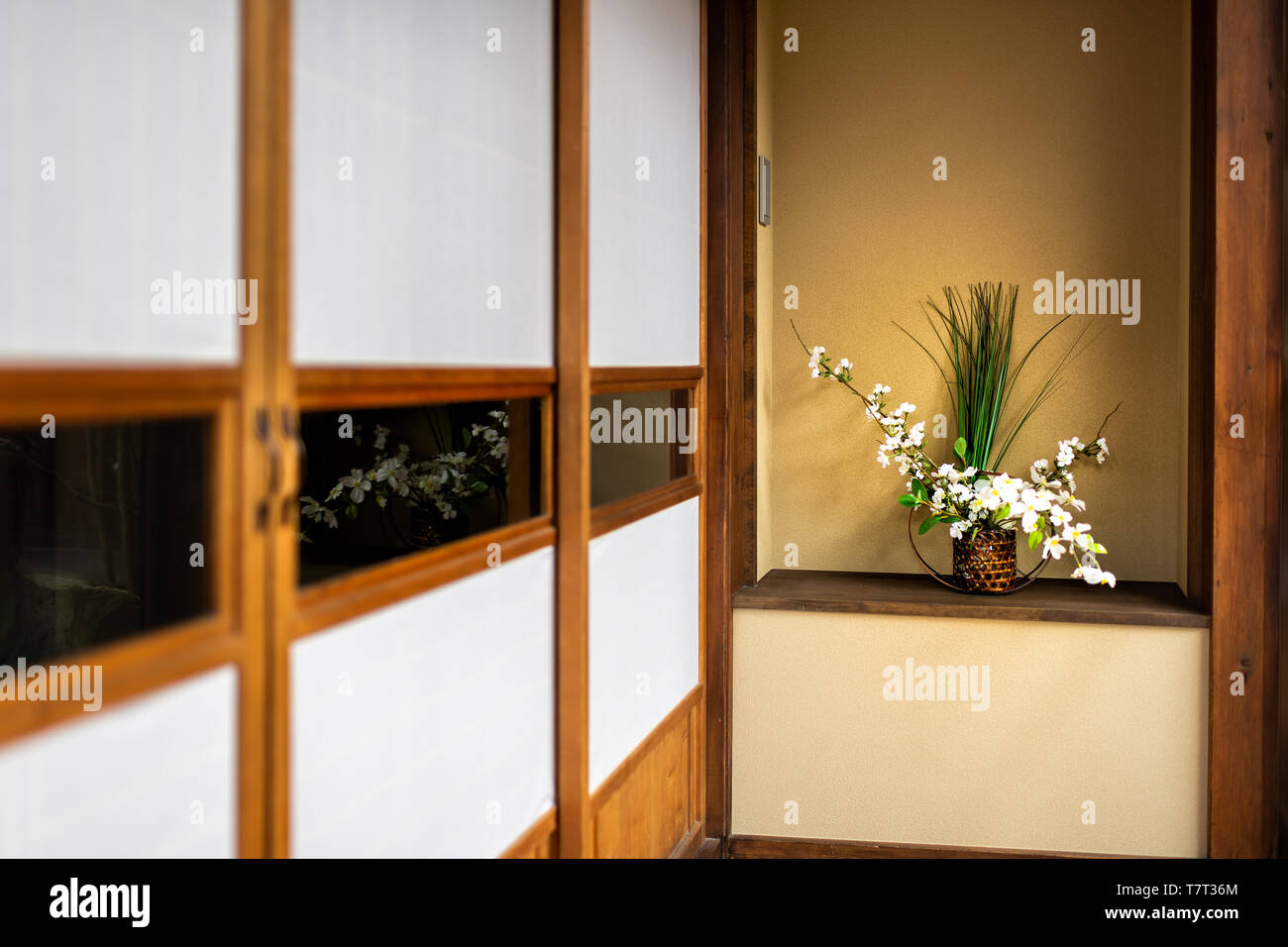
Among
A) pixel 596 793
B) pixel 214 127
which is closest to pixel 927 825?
pixel 596 793

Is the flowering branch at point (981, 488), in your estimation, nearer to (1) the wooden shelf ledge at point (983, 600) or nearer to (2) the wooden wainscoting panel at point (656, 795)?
(1) the wooden shelf ledge at point (983, 600)

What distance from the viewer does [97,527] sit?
2.80m

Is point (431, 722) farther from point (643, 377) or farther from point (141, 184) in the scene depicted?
point (643, 377)

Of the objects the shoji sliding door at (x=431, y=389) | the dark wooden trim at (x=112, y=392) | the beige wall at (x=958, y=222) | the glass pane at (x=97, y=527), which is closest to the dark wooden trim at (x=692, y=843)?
the beige wall at (x=958, y=222)

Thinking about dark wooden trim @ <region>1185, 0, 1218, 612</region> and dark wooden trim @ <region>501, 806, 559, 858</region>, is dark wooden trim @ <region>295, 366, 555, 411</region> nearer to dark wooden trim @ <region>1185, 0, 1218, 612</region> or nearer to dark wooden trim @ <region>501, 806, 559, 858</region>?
dark wooden trim @ <region>501, 806, 559, 858</region>

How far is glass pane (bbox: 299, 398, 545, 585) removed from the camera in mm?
2064

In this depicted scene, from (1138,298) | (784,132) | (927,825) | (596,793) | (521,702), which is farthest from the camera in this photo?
(784,132)

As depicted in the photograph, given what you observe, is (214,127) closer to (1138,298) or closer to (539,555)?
(539,555)

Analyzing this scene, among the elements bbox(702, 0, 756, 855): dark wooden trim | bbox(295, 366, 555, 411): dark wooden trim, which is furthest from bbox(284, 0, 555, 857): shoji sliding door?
bbox(702, 0, 756, 855): dark wooden trim

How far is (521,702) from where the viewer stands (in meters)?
1.90

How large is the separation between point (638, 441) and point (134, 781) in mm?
1605

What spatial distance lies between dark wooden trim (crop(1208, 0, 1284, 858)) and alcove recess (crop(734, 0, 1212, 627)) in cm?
29
